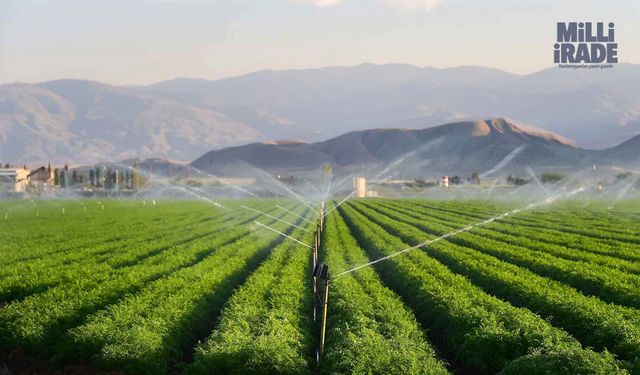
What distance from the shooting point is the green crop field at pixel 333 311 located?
12.8m

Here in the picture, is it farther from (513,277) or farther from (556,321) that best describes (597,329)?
(513,277)

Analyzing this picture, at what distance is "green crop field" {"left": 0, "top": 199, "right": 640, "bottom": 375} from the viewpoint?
12797 mm

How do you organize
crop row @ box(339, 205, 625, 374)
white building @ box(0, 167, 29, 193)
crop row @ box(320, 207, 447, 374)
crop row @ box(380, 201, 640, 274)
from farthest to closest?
1. white building @ box(0, 167, 29, 193)
2. crop row @ box(380, 201, 640, 274)
3. crop row @ box(320, 207, 447, 374)
4. crop row @ box(339, 205, 625, 374)

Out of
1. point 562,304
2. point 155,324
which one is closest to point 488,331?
point 562,304

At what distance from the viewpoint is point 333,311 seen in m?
16.8

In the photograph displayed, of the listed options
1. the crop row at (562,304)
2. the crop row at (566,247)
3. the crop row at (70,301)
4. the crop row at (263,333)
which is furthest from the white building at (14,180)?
the crop row at (263,333)

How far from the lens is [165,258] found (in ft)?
85.5

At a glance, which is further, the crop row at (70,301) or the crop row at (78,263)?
the crop row at (78,263)

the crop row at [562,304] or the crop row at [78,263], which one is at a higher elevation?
the crop row at [562,304]

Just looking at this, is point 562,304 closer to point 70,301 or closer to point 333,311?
point 333,311

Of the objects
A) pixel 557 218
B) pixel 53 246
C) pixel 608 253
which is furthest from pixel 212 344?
pixel 557 218

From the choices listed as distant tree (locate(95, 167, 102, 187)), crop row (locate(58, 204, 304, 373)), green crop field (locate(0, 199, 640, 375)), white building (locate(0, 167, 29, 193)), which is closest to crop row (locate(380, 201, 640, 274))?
green crop field (locate(0, 199, 640, 375))

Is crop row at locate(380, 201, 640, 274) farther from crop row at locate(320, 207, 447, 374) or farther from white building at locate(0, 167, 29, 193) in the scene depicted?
white building at locate(0, 167, 29, 193)

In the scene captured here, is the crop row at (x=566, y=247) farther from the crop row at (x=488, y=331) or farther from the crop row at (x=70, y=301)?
the crop row at (x=70, y=301)
